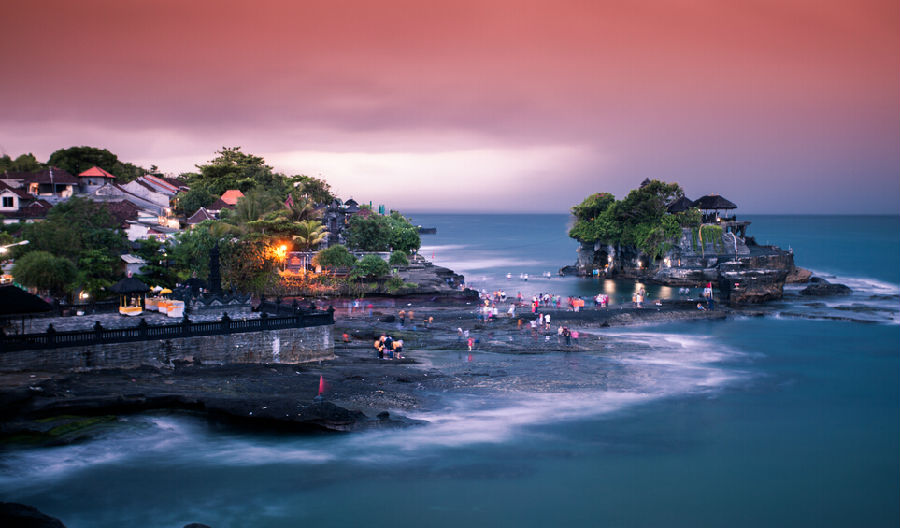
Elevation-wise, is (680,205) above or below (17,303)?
above

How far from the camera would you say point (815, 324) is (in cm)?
5266

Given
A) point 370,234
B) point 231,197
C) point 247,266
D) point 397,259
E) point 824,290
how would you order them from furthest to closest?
point 231,197 → point 370,234 → point 397,259 → point 824,290 → point 247,266

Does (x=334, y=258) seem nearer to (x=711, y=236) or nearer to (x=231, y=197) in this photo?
(x=231, y=197)

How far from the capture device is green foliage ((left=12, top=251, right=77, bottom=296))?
Result: 35906mm

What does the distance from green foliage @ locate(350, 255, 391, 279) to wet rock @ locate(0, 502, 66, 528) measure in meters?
43.6

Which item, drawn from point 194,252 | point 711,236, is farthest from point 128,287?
point 711,236

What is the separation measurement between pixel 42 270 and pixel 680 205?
7093cm

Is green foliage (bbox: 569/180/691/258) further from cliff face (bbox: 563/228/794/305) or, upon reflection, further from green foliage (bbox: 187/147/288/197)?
green foliage (bbox: 187/147/288/197)

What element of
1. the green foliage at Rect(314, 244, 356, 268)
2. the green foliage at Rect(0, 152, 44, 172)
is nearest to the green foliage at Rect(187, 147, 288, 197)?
the green foliage at Rect(0, 152, 44, 172)

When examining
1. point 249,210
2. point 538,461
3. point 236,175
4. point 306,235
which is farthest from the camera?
point 236,175

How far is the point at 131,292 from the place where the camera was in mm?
30672

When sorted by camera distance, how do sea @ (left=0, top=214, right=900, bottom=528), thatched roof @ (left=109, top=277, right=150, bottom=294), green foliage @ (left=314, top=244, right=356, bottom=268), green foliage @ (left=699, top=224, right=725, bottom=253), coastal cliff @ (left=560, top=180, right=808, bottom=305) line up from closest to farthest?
sea @ (left=0, top=214, right=900, bottom=528), thatched roof @ (left=109, top=277, right=150, bottom=294), green foliage @ (left=314, top=244, right=356, bottom=268), coastal cliff @ (left=560, top=180, right=808, bottom=305), green foliage @ (left=699, top=224, right=725, bottom=253)

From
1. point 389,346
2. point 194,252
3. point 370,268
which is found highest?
point 194,252

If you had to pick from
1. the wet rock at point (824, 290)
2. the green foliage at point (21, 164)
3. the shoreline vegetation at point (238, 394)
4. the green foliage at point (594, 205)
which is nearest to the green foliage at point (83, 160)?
the green foliage at point (21, 164)
